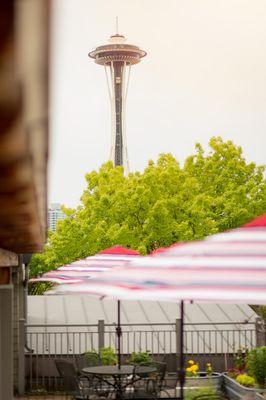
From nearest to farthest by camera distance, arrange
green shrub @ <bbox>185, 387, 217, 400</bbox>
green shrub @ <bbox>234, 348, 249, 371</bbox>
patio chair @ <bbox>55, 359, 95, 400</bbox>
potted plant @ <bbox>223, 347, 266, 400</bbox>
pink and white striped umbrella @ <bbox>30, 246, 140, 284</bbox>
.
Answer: pink and white striped umbrella @ <bbox>30, 246, 140, 284</bbox>
green shrub @ <bbox>185, 387, 217, 400</bbox>
potted plant @ <bbox>223, 347, 266, 400</bbox>
patio chair @ <bbox>55, 359, 95, 400</bbox>
green shrub @ <bbox>234, 348, 249, 371</bbox>

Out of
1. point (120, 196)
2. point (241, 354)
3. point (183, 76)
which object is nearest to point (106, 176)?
point (120, 196)

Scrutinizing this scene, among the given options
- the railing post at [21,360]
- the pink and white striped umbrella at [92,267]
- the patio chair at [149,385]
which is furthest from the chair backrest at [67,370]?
the railing post at [21,360]

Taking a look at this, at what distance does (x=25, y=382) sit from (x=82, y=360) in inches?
79.0

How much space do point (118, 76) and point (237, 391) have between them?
106 metres

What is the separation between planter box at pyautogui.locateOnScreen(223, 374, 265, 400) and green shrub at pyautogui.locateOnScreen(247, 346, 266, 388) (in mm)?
285

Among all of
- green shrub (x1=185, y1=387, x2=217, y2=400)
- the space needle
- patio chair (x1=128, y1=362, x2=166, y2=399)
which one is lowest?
patio chair (x1=128, y1=362, x2=166, y2=399)

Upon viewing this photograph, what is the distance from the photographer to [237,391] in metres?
15.2

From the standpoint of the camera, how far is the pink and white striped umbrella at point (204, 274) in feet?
16.9

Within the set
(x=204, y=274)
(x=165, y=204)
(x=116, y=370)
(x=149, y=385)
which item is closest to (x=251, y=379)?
(x=149, y=385)

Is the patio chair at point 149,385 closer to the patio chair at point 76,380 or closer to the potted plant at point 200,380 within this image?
the potted plant at point 200,380

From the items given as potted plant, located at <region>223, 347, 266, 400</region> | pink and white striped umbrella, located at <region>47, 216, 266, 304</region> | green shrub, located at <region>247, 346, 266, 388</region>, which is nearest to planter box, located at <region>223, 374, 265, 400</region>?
potted plant, located at <region>223, 347, 266, 400</region>

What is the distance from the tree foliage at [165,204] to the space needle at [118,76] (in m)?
50.4

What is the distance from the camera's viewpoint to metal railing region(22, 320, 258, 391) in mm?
18062

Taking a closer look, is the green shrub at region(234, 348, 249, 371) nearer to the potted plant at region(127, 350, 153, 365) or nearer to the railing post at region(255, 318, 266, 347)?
the railing post at region(255, 318, 266, 347)
